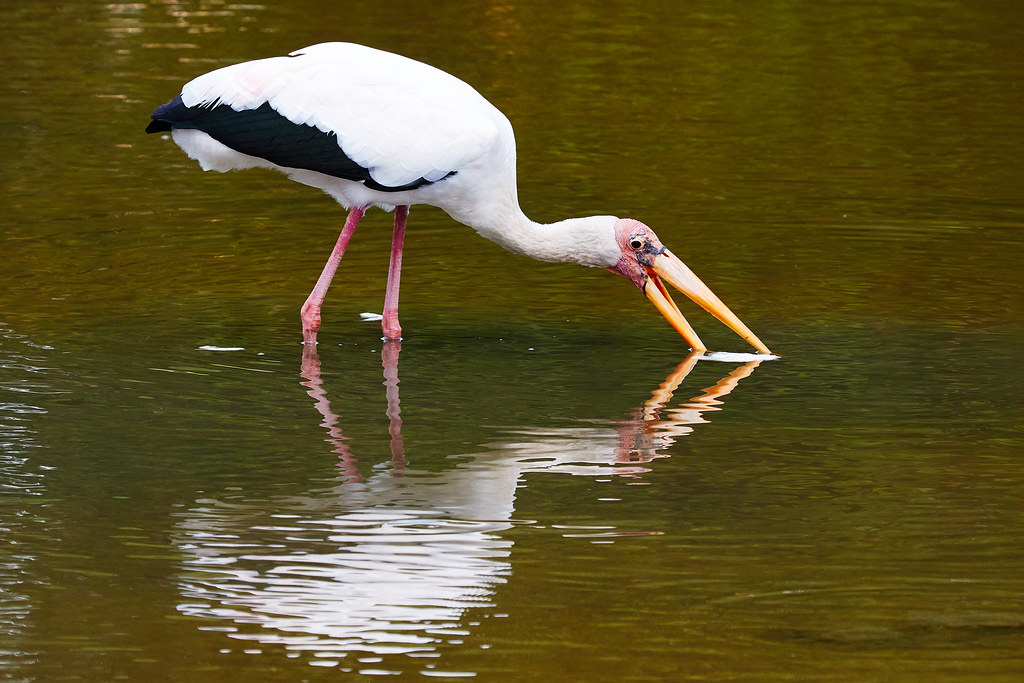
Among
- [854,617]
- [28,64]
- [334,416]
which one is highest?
[854,617]

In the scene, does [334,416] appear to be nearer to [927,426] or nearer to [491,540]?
[491,540]

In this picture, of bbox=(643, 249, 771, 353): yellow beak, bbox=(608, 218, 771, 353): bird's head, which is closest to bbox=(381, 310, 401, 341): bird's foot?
bbox=(608, 218, 771, 353): bird's head

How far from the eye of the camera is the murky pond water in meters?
5.79

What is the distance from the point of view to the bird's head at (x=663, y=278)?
9664 millimetres

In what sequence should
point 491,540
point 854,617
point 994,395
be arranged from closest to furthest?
point 854,617, point 491,540, point 994,395

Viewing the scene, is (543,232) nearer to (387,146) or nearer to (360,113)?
(387,146)

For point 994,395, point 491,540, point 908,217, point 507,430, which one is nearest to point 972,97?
point 908,217

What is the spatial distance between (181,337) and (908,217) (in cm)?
574

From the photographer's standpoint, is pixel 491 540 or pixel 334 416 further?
pixel 334 416

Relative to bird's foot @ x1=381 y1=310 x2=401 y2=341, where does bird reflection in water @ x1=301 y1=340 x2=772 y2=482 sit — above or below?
above

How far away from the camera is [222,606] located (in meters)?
5.91

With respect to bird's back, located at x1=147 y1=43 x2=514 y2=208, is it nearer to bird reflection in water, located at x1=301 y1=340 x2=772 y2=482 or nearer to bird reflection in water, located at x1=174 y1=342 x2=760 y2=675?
bird reflection in water, located at x1=301 y1=340 x2=772 y2=482

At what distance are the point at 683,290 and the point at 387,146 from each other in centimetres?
185

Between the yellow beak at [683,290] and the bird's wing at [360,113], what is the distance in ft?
3.98
